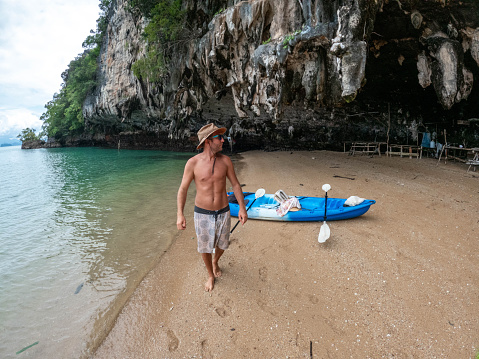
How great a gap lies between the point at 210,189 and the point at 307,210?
10.9 feet

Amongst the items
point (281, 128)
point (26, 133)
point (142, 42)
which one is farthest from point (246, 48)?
point (26, 133)

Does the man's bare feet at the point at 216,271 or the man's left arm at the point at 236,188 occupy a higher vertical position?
the man's left arm at the point at 236,188

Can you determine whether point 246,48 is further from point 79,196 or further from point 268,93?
point 79,196

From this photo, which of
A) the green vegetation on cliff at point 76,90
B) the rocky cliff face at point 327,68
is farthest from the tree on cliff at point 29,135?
the rocky cliff face at point 327,68

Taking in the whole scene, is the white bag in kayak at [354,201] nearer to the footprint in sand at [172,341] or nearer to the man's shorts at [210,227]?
Result: the man's shorts at [210,227]

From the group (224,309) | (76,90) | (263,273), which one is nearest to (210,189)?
(224,309)

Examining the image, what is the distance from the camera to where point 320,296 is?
3416 millimetres

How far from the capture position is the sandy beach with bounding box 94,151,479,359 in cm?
274

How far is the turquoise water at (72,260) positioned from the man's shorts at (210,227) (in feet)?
5.69

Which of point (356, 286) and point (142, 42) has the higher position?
point (142, 42)

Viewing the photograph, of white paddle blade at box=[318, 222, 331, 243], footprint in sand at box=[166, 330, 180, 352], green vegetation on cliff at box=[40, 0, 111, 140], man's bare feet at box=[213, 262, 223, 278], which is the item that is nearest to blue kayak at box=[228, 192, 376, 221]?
white paddle blade at box=[318, 222, 331, 243]

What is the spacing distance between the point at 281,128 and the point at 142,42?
14.6 m

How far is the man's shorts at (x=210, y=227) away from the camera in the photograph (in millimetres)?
3404

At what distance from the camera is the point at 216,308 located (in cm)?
334
